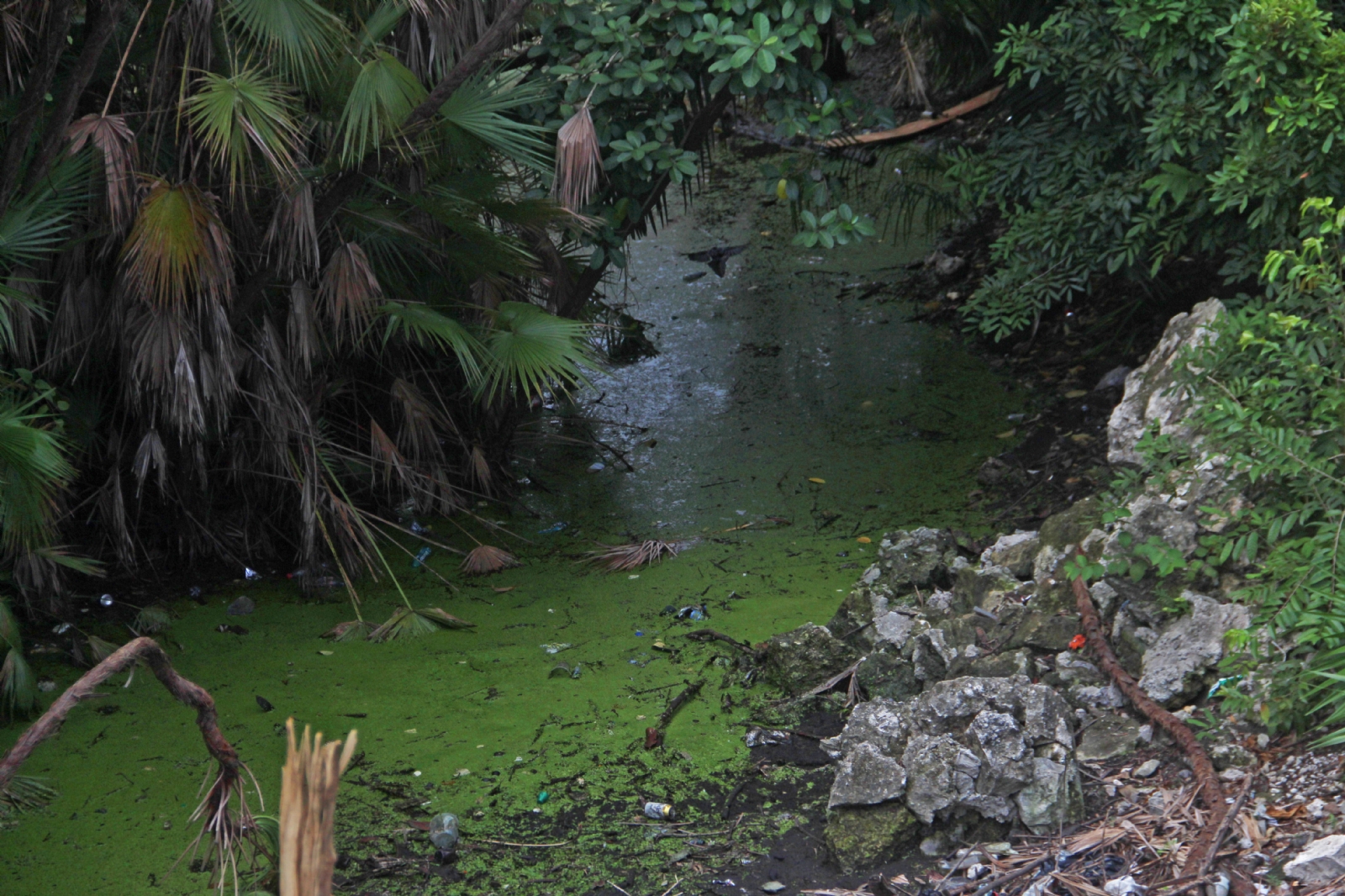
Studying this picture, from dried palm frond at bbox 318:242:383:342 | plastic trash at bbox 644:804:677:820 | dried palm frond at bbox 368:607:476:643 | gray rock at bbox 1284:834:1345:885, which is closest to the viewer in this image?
gray rock at bbox 1284:834:1345:885

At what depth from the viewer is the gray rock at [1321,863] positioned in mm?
2146

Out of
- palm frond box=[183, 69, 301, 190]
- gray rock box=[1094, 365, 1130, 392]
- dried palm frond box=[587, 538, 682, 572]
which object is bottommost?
dried palm frond box=[587, 538, 682, 572]

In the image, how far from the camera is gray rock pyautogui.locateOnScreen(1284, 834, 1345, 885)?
2146 millimetres

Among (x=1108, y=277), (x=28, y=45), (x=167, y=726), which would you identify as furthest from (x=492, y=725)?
(x=1108, y=277)

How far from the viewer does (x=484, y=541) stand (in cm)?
480

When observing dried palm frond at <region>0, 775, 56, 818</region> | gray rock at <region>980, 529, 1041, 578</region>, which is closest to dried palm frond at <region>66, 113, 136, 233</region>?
dried palm frond at <region>0, 775, 56, 818</region>

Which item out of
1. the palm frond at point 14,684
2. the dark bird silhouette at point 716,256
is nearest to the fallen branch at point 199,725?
the palm frond at point 14,684

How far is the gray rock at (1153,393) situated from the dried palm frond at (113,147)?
3.27 m

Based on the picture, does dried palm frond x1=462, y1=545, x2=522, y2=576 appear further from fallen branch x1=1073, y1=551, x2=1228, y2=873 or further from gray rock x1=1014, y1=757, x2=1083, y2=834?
gray rock x1=1014, y1=757, x2=1083, y2=834

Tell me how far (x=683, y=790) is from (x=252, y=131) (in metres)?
2.30

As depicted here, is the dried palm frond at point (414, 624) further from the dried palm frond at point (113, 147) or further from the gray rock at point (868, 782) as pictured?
the gray rock at point (868, 782)

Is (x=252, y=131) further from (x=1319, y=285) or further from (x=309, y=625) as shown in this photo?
(x=1319, y=285)

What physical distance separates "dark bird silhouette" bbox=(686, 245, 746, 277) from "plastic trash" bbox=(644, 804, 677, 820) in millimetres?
4382

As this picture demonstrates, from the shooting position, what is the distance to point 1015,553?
3.72 m
